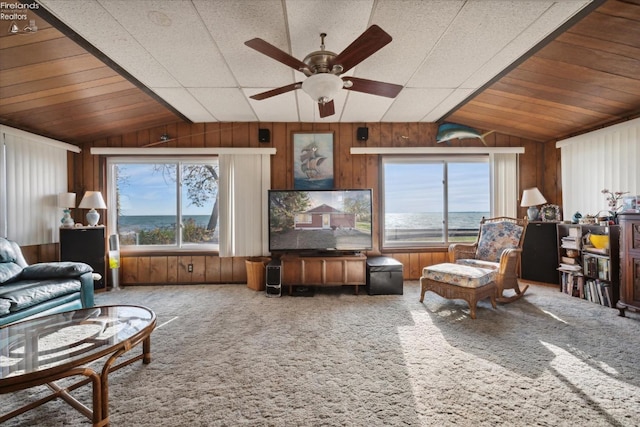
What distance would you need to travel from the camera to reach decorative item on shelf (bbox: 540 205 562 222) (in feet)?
12.5

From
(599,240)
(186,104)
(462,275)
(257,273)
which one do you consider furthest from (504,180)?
(186,104)

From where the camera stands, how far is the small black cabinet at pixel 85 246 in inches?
137

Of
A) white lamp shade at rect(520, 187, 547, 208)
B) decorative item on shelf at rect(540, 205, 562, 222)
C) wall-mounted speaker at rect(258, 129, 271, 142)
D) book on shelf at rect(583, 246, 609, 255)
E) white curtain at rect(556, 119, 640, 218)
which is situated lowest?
book on shelf at rect(583, 246, 609, 255)

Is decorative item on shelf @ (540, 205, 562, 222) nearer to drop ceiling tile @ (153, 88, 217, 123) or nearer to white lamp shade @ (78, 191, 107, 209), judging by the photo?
drop ceiling tile @ (153, 88, 217, 123)

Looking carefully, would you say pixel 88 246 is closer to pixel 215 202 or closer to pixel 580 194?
pixel 215 202

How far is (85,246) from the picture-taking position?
3.55 metres

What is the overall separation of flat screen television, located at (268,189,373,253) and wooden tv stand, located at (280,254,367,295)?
233 millimetres

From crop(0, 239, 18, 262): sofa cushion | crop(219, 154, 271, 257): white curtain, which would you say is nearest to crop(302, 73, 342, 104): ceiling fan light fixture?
Answer: crop(219, 154, 271, 257): white curtain

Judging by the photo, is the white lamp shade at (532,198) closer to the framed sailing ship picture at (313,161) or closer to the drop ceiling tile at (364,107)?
the drop ceiling tile at (364,107)

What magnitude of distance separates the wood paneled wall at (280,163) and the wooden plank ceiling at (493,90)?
223 mm

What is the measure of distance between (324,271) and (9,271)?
3.17 metres

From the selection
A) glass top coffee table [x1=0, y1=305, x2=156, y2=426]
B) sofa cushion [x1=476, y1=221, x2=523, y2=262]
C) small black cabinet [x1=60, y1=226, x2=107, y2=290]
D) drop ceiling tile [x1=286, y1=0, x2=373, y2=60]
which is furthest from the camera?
small black cabinet [x1=60, y1=226, x2=107, y2=290]

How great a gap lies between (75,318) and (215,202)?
2.60m

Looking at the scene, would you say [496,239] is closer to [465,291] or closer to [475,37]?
[465,291]
